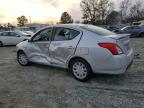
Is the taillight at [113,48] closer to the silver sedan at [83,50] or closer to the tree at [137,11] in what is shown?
the silver sedan at [83,50]

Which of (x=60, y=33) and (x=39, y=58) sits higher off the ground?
(x=60, y=33)

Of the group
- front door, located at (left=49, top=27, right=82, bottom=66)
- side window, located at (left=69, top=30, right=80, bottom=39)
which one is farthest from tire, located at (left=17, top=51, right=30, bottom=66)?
side window, located at (left=69, top=30, right=80, bottom=39)

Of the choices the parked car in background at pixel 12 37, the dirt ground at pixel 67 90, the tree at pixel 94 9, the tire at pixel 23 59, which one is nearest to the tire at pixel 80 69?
the dirt ground at pixel 67 90

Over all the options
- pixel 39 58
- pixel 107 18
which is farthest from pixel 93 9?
pixel 39 58

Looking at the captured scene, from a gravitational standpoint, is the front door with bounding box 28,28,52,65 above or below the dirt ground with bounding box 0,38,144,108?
above

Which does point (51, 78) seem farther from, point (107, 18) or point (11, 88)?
point (107, 18)

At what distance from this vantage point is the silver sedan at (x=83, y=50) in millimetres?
4961

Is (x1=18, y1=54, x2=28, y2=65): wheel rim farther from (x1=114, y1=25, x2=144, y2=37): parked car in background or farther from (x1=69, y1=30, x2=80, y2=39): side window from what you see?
(x1=114, y1=25, x2=144, y2=37): parked car in background

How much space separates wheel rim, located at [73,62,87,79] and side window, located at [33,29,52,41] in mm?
1343

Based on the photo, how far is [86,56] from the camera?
5215 mm

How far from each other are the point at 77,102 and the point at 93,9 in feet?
229

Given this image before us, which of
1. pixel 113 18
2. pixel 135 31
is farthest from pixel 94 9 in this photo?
pixel 135 31

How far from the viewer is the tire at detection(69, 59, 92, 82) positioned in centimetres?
532

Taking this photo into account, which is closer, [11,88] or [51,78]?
[11,88]
